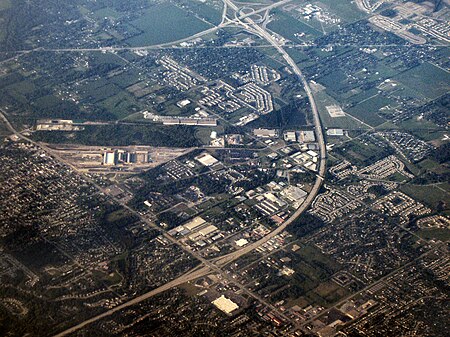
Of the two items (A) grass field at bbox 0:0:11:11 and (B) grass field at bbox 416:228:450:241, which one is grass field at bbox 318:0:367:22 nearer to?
(A) grass field at bbox 0:0:11:11

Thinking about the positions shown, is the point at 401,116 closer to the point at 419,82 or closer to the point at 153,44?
the point at 419,82

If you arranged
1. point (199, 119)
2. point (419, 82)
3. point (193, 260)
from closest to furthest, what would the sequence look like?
point (193, 260)
point (199, 119)
point (419, 82)

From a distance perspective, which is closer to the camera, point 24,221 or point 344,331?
point 344,331

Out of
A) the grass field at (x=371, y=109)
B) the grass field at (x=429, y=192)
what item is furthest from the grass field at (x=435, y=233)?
the grass field at (x=371, y=109)

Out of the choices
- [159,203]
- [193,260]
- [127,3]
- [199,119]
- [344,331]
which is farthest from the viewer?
[127,3]

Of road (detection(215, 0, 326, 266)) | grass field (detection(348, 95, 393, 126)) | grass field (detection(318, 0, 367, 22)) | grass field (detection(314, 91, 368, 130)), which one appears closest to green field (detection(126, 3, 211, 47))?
road (detection(215, 0, 326, 266))

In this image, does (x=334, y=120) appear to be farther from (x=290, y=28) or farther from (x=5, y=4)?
(x=5, y=4)

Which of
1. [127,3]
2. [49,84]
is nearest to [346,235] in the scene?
[49,84]
